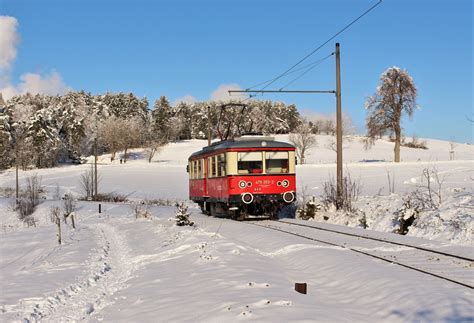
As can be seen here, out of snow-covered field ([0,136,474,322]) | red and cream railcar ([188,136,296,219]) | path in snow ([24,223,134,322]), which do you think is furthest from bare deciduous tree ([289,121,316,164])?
path in snow ([24,223,134,322])

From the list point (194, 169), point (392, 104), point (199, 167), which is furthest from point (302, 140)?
point (199, 167)

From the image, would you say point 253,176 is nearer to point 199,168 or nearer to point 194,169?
point 199,168

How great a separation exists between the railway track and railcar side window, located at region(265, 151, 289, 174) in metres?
4.58

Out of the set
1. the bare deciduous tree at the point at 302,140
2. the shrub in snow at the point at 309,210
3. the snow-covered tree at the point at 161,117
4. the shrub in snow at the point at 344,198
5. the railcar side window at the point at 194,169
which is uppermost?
the snow-covered tree at the point at 161,117

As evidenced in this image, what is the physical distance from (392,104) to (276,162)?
43880 mm

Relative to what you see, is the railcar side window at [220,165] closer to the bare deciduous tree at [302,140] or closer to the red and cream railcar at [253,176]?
the red and cream railcar at [253,176]

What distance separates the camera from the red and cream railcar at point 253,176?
763 inches

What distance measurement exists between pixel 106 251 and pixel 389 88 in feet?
171

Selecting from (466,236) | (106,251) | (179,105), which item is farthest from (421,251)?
(179,105)

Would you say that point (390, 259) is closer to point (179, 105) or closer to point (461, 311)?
point (461, 311)

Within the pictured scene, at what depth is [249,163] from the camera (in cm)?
1966

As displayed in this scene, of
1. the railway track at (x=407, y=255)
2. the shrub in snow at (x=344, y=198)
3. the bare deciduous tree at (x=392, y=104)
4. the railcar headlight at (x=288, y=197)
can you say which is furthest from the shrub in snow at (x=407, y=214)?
the bare deciduous tree at (x=392, y=104)

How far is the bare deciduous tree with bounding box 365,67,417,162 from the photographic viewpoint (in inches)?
2368

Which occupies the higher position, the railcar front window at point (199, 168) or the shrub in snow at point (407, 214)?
the railcar front window at point (199, 168)
